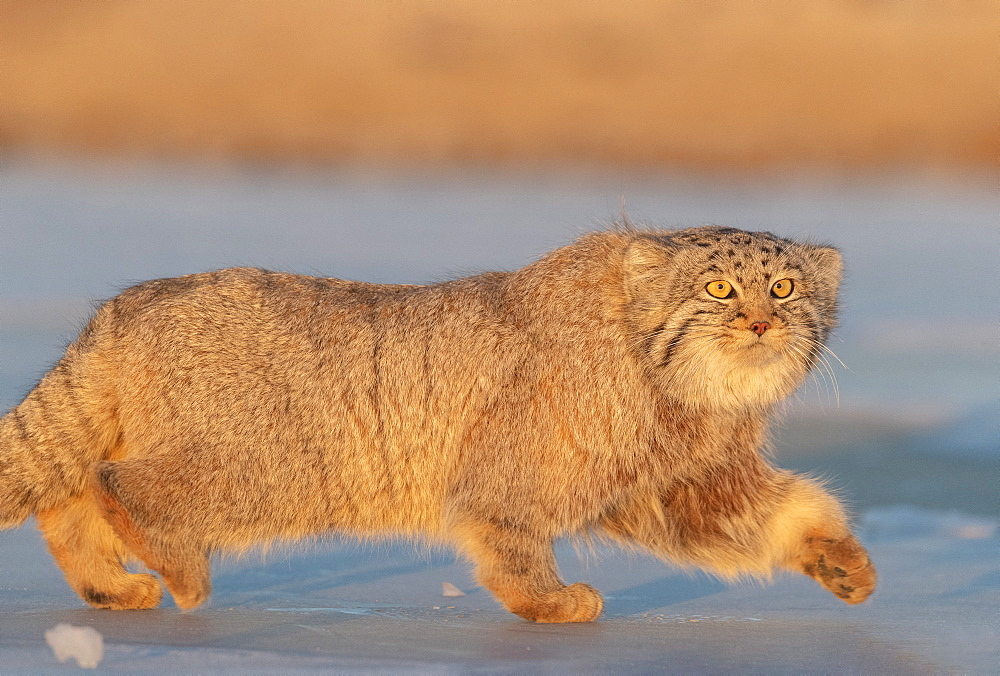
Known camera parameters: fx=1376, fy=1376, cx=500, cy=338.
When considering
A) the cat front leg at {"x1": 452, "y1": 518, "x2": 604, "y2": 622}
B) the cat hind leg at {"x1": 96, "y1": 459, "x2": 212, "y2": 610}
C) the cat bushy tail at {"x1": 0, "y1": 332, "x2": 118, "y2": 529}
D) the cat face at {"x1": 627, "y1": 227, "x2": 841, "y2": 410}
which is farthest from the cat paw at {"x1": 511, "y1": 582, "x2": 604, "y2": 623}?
the cat bushy tail at {"x1": 0, "y1": 332, "x2": 118, "y2": 529}

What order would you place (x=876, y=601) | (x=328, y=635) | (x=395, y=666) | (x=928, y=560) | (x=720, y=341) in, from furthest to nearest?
(x=928, y=560) < (x=876, y=601) < (x=720, y=341) < (x=328, y=635) < (x=395, y=666)

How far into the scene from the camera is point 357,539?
5926 mm

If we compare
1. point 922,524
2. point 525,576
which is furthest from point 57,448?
point 922,524

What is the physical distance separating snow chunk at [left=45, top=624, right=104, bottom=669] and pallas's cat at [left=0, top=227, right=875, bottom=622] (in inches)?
40.6

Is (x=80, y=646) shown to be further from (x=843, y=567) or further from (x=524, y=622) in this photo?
(x=843, y=567)

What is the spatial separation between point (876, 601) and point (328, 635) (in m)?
2.33

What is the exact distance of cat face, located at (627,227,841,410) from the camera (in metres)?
5.39

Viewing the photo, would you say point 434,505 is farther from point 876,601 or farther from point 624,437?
point 876,601

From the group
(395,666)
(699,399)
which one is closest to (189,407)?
(395,666)

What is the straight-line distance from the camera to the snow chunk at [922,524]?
686 centimetres

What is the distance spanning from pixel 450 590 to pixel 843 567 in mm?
1688

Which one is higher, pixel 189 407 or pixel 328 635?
pixel 189 407

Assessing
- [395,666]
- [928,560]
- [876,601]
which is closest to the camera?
[395,666]

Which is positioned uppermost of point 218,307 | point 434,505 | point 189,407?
point 218,307
